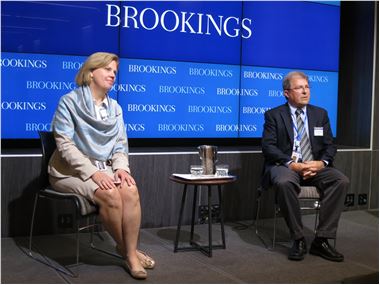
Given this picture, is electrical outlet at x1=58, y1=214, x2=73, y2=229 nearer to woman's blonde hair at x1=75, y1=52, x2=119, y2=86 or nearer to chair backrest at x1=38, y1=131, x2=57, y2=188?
chair backrest at x1=38, y1=131, x2=57, y2=188

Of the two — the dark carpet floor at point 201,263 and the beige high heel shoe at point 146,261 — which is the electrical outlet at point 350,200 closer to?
the dark carpet floor at point 201,263

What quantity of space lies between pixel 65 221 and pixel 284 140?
5.78 feet

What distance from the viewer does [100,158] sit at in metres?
3.56

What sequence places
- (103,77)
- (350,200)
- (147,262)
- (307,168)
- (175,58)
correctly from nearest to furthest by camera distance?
(147,262) → (103,77) → (307,168) → (175,58) → (350,200)

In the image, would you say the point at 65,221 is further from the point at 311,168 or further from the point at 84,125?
the point at 311,168

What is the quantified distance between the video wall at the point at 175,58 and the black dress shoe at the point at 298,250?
64.3 inches

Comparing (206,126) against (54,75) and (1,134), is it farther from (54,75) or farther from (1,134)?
(1,134)

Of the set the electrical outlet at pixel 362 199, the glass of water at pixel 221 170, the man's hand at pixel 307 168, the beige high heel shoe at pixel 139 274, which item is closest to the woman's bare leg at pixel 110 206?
the beige high heel shoe at pixel 139 274

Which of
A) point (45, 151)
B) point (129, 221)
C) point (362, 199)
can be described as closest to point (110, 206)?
point (129, 221)

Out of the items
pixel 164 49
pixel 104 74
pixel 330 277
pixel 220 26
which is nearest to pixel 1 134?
pixel 104 74

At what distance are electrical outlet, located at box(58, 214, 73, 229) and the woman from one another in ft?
2.42

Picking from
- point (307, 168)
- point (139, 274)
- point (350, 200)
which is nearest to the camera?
point (139, 274)

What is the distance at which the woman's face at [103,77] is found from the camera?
3.58 metres

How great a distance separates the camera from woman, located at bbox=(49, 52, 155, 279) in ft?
11.0
